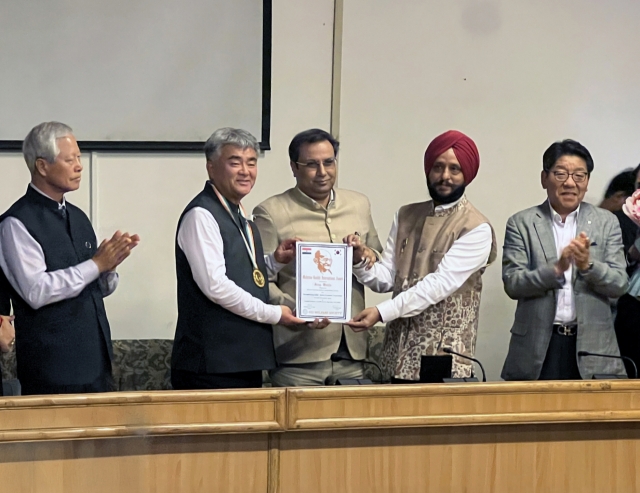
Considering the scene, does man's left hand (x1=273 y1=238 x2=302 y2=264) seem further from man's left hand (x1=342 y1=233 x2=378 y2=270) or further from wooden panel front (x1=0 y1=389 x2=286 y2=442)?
wooden panel front (x1=0 y1=389 x2=286 y2=442)

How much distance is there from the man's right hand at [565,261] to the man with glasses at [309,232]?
1.89ft

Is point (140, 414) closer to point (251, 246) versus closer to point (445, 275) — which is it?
point (251, 246)

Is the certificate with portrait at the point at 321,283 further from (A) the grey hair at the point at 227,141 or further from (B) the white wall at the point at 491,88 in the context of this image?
(B) the white wall at the point at 491,88

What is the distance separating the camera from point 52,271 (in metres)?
2.48

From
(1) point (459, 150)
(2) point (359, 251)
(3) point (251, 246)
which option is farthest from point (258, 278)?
(1) point (459, 150)

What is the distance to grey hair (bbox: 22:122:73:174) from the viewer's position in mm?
2479

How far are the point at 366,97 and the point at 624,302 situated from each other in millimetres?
1337

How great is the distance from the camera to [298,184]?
9.30ft

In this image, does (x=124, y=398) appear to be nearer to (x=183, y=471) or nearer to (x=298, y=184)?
(x=183, y=471)

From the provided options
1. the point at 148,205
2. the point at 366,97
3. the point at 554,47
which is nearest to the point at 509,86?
the point at 554,47

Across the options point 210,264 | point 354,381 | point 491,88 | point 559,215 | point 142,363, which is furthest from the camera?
point 491,88

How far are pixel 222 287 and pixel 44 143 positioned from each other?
635 millimetres

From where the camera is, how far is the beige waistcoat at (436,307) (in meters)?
2.82

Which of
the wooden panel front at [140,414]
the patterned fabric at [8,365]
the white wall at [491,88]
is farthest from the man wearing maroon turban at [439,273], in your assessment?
the patterned fabric at [8,365]
